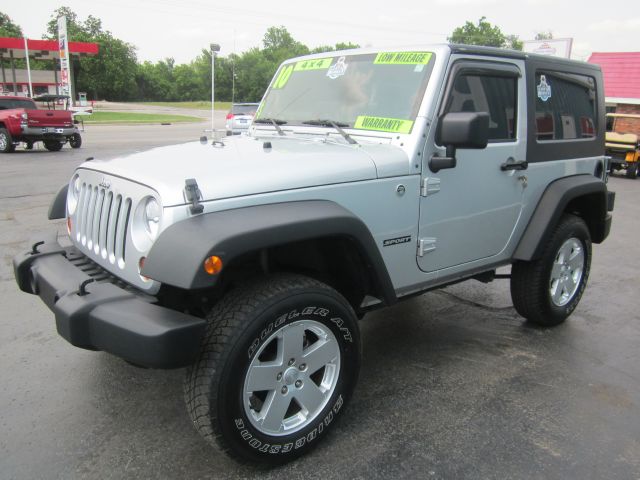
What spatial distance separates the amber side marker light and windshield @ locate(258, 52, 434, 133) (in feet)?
4.79

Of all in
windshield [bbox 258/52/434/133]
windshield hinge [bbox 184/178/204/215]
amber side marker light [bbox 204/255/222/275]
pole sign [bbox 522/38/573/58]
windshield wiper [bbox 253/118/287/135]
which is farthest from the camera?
pole sign [bbox 522/38/573/58]

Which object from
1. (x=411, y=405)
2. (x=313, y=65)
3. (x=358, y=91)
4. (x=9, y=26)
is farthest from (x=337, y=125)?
(x=9, y=26)

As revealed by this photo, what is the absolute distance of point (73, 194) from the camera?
3.17 m

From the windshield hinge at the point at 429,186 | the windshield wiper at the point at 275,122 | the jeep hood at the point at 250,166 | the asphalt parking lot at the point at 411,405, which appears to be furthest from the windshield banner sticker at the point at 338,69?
the asphalt parking lot at the point at 411,405

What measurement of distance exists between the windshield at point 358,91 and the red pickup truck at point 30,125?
13914 millimetres

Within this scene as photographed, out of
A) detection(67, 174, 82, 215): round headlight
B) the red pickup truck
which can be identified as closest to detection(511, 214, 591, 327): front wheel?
detection(67, 174, 82, 215): round headlight

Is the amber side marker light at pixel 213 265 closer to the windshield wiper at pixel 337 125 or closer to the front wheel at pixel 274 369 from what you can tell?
the front wheel at pixel 274 369

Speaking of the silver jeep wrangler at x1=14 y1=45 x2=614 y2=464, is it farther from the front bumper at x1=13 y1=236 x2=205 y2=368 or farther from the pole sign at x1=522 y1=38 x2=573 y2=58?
the pole sign at x1=522 y1=38 x2=573 y2=58

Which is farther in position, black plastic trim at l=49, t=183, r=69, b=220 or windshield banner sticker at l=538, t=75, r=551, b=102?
windshield banner sticker at l=538, t=75, r=551, b=102

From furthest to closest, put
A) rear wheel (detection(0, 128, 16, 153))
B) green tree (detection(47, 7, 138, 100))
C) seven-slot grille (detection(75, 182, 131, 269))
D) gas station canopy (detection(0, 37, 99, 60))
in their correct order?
green tree (detection(47, 7, 138, 100)) < gas station canopy (detection(0, 37, 99, 60)) < rear wheel (detection(0, 128, 16, 153)) < seven-slot grille (detection(75, 182, 131, 269))

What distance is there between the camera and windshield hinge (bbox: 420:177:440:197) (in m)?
3.04

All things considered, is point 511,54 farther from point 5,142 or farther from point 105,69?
point 105,69

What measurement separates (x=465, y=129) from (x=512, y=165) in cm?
92

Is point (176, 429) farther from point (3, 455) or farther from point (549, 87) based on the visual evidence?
point (549, 87)
